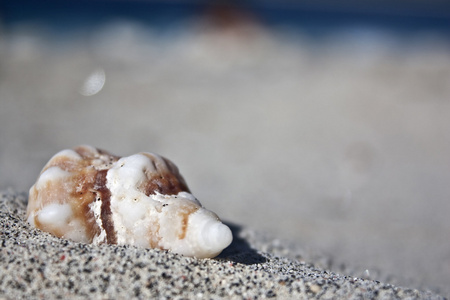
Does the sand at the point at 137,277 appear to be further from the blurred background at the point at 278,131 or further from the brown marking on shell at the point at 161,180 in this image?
the blurred background at the point at 278,131

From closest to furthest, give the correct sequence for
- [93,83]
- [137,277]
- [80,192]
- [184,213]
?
1. [137,277]
2. [184,213]
3. [80,192]
4. [93,83]

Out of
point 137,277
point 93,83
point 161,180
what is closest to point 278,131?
point 93,83

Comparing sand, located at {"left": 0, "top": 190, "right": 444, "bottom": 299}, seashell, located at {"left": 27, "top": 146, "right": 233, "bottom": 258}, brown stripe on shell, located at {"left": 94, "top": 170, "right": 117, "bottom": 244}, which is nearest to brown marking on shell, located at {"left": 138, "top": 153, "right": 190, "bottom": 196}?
seashell, located at {"left": 27, "top": 146, "right": 233, "bottom": 258}

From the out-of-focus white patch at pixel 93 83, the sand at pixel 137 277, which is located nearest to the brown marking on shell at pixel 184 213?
the sand at pixel 137 277

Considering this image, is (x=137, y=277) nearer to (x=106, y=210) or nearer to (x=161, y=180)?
(x=106, y=210)

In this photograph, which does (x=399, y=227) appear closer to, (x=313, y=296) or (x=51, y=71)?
(x=313, y=296)

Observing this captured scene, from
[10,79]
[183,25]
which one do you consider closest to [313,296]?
[10,79]

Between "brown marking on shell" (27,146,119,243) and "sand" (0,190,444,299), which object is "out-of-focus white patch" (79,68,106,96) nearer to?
"brown marking on shell" (27,146,119,243)
